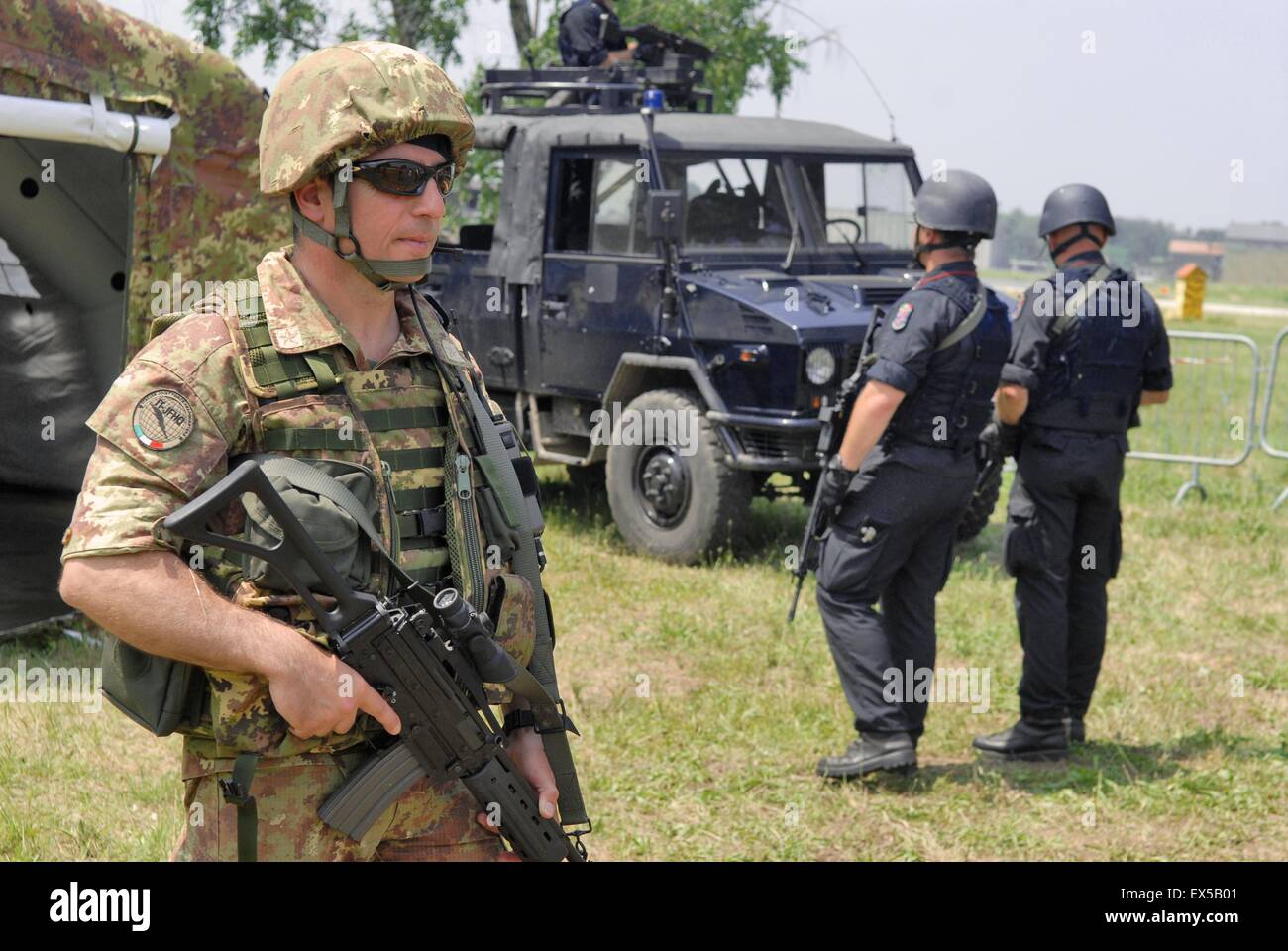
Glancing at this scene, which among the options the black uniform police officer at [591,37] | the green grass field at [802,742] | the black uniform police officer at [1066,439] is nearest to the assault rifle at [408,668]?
the green grass field at [802,742]

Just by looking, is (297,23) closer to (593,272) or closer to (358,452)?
(593,272)

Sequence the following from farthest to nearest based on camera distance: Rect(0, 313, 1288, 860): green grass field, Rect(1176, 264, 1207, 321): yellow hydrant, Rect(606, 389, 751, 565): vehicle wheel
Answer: Rect(1176, 264, 1207, 321): yellow hydrant → Rect(606, 389, 751, 565): vehicle wheel → Rect(0, 313, 1288, 860): green grass field

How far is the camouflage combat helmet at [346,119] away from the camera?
6.98 feet

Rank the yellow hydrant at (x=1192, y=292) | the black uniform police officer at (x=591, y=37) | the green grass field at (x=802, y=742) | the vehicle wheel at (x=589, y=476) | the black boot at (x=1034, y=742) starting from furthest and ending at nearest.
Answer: the yellow hydrant at (x=1192, y=292) < the vehicle wheel at (x=589, y=476) < the black uniform police officer at (x=591, y=37) < the black boot at (x=1034, y=742) < the green grass field at (x=802, y=742)

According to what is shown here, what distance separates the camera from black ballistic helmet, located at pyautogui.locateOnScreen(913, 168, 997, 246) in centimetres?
454

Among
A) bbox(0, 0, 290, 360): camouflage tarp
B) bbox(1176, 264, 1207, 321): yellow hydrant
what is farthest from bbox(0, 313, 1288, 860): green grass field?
bbox(1176, 264, 1207, 321): yellow hydrant

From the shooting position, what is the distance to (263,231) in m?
5.92

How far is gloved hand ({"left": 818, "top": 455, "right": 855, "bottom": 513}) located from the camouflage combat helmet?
255cm

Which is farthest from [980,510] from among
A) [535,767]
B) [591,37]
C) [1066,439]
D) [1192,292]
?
[1192,292]

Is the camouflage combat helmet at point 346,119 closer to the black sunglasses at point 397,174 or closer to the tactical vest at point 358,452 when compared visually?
the black sunglasses at point 397,174

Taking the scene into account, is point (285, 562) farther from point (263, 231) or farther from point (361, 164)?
point (263, 231)

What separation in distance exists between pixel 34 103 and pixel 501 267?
3469 mm

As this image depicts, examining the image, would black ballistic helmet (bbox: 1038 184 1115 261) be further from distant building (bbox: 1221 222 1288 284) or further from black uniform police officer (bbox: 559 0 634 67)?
distant building (bbox: 1221 222 1288 284)
